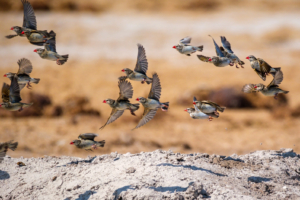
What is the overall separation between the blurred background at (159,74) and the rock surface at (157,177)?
19.4 ft

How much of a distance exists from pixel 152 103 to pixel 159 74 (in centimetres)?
1743

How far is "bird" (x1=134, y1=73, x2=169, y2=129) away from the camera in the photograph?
7.16 m

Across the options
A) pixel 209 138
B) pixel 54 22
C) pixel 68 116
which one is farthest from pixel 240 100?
pixel 54 22

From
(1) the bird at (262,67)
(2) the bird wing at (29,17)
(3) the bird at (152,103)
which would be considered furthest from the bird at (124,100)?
(2) the bird wing at (29,17)

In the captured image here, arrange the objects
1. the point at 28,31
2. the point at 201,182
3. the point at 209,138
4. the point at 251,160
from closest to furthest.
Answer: the point at 201,182, the point at 28,31, the point at 251,160, the point at 209,138

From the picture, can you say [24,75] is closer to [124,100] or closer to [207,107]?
[124,100]

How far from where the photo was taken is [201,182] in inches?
278

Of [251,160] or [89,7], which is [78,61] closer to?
[89,7]

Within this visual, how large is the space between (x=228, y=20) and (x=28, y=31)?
3005 cm

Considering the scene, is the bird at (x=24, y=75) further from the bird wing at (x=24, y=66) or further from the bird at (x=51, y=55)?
the bird at (x=51, y=55)

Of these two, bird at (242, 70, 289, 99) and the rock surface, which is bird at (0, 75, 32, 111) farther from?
bird at (242, 70, 289, 99)

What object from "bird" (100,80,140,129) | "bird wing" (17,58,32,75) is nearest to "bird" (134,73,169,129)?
"bird" (100,80,140,129)

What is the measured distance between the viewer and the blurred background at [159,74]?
54.2ft

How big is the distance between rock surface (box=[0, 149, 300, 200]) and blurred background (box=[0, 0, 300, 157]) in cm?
592
